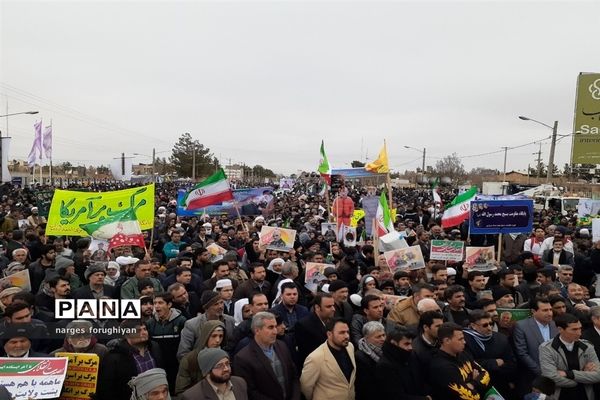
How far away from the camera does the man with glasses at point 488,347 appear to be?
5070 mm

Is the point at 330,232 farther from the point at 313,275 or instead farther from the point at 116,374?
the point at 116,374

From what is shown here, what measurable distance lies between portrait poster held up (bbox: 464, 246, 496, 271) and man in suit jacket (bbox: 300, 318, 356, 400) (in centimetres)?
481

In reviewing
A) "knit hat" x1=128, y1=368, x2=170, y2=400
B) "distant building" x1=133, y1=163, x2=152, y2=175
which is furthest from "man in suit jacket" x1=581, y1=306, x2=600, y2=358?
"distant building" x1=133, y1=163, x2=152, y2=175

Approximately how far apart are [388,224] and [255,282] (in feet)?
15.6

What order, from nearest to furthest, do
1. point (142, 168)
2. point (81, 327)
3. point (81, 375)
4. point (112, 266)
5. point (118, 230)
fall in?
point (81, 375) < point (81, 327) < point (112, 266) < point (118, 230) < point (142, 168)

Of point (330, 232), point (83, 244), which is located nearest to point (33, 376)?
point (83, 244)

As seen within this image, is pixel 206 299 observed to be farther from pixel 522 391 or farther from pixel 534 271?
pixel 534 271

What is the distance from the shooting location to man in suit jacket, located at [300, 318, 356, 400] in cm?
441

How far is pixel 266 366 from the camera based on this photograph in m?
4.40

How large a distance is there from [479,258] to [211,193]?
23.5 feet

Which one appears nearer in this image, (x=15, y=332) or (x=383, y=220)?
(x=15, y=332)

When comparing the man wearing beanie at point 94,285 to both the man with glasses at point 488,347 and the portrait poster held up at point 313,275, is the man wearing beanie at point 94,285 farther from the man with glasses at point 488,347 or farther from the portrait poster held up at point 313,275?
the man with glasses at point 488,347

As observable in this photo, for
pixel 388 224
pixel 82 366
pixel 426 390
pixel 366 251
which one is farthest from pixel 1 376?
pixel 388 224

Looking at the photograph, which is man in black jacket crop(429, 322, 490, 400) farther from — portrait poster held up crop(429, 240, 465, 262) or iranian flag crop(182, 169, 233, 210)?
iranian flag crop(182, 169, 233, 210)
